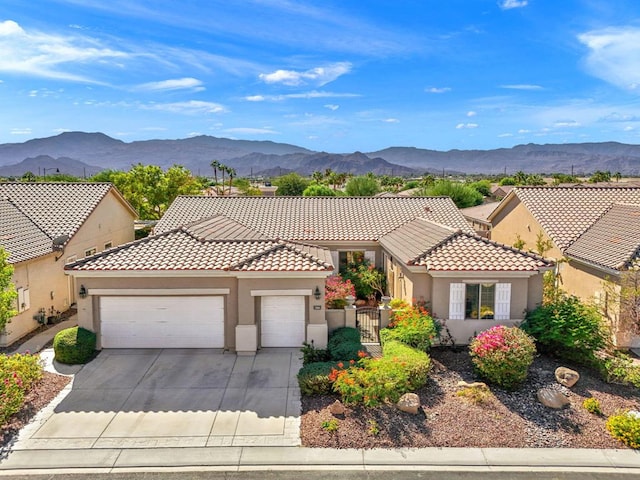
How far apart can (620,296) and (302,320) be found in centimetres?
1102

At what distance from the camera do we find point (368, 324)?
17281 mm

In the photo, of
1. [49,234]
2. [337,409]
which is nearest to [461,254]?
[337,409]

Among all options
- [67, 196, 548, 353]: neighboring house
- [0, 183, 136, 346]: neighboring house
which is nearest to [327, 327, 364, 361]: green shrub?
[67, 196, 548, 353]: neighboring house

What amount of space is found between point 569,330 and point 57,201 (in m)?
25.5

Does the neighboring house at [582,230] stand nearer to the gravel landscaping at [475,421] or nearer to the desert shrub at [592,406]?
the gravel landscaping at [475,421]

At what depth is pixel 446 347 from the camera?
15.9 metres

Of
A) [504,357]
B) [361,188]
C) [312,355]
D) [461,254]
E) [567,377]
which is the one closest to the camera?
[504,357]

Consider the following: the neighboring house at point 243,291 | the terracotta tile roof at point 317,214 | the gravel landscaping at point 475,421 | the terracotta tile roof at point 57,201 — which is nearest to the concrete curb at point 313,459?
the gravel landscaping at point 475,421

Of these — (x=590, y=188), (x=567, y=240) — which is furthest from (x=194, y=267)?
(x=590, y=188)

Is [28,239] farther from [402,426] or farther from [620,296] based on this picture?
[620,296]

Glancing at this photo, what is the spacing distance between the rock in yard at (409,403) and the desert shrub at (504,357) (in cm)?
268

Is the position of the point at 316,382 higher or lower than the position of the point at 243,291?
lower

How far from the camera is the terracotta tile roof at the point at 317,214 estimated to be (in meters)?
25.5

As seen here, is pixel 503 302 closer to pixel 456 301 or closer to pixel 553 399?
pixel 456 301
